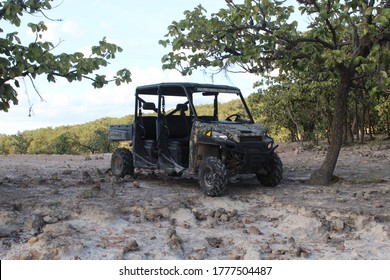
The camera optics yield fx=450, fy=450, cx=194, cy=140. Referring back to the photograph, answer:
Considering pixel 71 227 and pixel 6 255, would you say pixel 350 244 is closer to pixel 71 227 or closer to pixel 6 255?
pixel 71 227

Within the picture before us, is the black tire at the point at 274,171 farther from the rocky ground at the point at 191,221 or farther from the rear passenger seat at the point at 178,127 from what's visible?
the rear passenger seat at the point at 178,127

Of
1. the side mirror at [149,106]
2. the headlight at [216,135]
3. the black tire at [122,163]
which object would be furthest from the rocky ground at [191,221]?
the side mirror at [149,106]

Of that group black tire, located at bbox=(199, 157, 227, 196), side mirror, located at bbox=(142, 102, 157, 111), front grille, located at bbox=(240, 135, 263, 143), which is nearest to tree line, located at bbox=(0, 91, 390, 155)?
side mirror, located at bbox=(142, 102, 157, 111)

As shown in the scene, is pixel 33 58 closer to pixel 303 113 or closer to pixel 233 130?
pixel 233 130

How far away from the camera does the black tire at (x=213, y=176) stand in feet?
28.4

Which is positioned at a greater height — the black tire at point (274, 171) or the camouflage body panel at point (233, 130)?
the camouflage body panel at point (233, 130)

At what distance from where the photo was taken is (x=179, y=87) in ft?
34.7

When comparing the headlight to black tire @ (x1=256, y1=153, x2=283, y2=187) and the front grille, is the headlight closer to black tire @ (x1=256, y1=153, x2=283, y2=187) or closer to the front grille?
the front grille

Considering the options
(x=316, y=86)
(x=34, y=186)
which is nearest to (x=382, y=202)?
(x=34, y=186)

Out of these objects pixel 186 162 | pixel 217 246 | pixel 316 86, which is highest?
pixel 316 86

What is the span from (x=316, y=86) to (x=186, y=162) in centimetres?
1190

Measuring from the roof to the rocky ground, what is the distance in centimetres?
222

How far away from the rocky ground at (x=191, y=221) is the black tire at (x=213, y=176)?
0.16 meters

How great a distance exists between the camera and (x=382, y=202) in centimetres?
828
